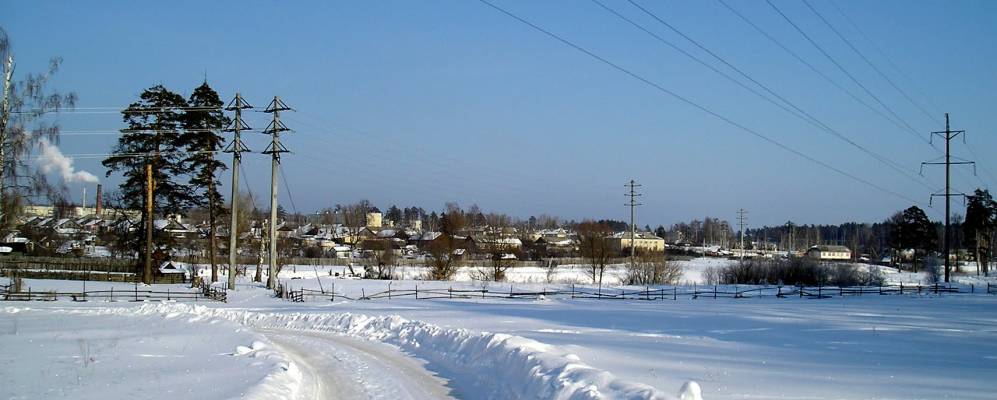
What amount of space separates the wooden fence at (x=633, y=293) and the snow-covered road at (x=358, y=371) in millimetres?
24811

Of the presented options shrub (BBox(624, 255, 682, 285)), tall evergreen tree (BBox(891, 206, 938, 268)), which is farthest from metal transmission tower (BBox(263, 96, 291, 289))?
tall evergreen tree (BBox(891, 206, 938, 268))

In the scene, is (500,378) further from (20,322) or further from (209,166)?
(209,166)

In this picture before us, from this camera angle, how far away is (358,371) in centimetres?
1602

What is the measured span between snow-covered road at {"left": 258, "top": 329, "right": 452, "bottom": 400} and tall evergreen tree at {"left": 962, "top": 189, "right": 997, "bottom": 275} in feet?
311

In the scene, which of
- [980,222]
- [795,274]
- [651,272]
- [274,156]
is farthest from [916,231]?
[274,156]

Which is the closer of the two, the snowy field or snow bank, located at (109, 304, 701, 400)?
snow bank, located at (109, 304, 701, 400)

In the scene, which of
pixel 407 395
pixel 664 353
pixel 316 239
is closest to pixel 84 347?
pixel 407 395

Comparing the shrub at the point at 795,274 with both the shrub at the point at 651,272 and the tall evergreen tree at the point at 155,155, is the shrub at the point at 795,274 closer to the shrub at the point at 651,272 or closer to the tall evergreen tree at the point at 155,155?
the shrub at the point at 651,272

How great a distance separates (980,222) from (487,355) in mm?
96625

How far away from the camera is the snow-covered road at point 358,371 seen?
520 inches

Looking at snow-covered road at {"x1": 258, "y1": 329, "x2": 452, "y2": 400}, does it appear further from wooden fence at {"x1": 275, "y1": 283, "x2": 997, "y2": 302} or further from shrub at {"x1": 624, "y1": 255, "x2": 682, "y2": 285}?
shrub at {"x1": 624, "y1": 255, "x2": 682, "y2": 285}

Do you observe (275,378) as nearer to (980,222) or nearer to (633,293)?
(633,293)

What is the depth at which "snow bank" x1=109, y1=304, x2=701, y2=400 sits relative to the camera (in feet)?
A: 35.2

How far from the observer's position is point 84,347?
1898 centimetres
